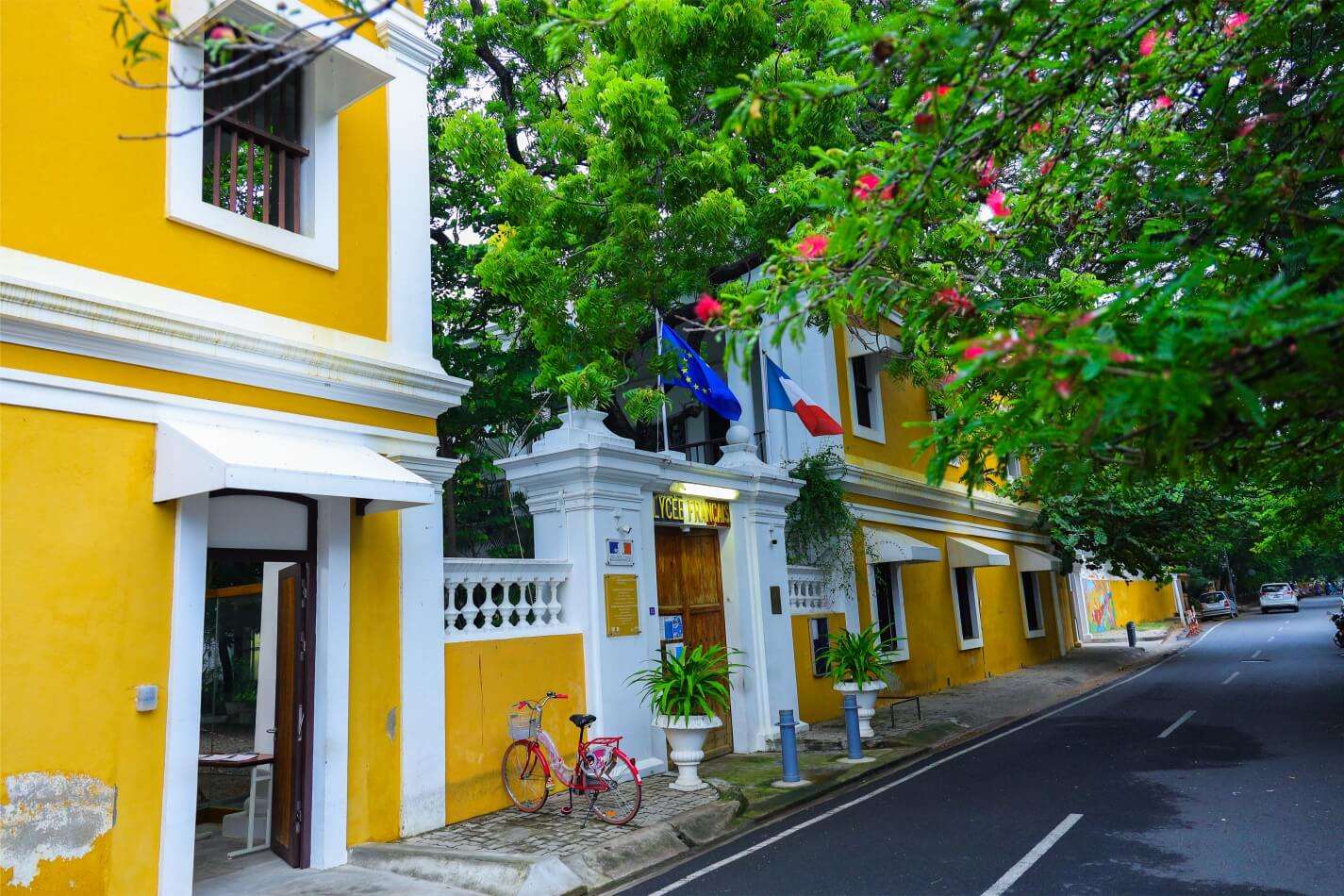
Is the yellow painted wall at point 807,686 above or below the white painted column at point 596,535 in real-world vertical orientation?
below

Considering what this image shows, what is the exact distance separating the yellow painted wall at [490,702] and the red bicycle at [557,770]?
0.14 m

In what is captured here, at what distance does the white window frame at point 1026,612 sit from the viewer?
22.5 meters

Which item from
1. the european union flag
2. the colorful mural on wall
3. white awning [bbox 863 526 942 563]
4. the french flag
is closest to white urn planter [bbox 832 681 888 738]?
the french flag

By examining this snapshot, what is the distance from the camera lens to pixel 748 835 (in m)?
7.63

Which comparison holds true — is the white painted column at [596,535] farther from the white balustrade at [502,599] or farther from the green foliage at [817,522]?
the green foliage at [817,522]

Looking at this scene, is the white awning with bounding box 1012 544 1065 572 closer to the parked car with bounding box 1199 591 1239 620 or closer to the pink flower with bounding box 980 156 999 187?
the pink flower with bounding box 980 156 999 187

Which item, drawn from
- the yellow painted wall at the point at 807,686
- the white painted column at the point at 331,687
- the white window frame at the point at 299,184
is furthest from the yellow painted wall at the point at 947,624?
the white window frame at the point at 299,184

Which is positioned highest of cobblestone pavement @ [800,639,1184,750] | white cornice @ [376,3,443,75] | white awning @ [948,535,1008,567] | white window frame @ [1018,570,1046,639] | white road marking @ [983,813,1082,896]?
white cornice @ [376,3,443,75]

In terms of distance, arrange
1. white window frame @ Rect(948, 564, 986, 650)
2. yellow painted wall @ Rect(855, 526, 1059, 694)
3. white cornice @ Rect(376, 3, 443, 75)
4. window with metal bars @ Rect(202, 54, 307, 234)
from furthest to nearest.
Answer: white window frame @ Rect(948, 564, 986, 650) → yellow painted wall @ Rect(855, 526, 1059, 694) → white cornice @ Rect(376, 3, 443, 75) → window with metal bars @ Rect(202, 54, 307, 234)

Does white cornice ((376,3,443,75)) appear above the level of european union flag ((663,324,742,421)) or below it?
above

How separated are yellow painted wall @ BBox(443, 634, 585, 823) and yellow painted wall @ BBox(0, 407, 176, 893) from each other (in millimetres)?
2495

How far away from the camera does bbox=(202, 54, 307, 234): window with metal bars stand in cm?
721

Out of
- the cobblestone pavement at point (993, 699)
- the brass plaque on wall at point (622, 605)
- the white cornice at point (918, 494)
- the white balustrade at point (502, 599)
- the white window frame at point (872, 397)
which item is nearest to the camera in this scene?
the white balustrade at point (502, 599)

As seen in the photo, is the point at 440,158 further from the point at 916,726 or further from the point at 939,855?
the point at 939,855
